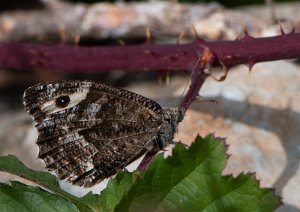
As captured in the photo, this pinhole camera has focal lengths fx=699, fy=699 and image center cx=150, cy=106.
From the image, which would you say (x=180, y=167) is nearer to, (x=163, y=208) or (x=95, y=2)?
(x=163, y=208)

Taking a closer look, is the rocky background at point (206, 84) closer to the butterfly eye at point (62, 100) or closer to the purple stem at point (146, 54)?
the purple stem at point (146, 54)

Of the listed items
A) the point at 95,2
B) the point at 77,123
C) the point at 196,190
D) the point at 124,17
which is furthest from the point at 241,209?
the point at 95,2

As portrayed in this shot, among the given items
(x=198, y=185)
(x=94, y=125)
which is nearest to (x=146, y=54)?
(x=94, y=125)

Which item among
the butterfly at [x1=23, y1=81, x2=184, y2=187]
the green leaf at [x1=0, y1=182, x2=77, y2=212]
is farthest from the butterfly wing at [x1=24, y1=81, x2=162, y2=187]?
the green leaf at [x1=0, y1=182, x2=77, y2=212]

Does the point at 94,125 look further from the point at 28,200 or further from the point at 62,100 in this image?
the point at 28,200

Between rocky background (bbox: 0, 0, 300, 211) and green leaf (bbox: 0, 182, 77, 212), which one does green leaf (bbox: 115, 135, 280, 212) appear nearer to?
green leaf (bbox: 0, 182, 77, 212)
